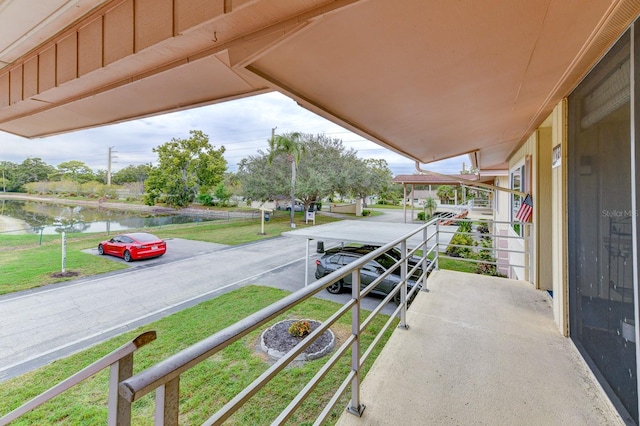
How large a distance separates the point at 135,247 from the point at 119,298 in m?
3.67

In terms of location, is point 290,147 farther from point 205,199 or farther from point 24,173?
point 24,173

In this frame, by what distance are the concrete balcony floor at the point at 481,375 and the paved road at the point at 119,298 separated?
12.2ft

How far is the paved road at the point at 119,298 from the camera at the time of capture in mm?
4457

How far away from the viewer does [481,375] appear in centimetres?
196

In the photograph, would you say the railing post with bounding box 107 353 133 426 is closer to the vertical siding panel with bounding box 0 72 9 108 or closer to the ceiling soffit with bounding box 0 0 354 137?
the ceiling soffit with bounding box 0 0 354 137

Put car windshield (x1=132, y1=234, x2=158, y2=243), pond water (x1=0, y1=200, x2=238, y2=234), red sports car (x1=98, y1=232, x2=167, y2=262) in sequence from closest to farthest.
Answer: red sports car (x1=98, y1=232, x2=167, y2=262)
car windshield (x1=132, y1=234, x2=158, y2=243)
pond water (x1=0, y1=200, x2=238, y2=234)

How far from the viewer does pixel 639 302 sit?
4.33 feet

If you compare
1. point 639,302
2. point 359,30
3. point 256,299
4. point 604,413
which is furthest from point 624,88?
point 256,299

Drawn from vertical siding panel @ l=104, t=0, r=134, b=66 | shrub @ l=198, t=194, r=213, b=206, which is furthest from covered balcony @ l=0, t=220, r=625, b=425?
shrub @ l=198, t=194, r=213, b=206

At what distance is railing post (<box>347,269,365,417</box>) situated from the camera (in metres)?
1.43

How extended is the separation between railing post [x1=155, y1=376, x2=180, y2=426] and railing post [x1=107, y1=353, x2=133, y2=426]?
6cm

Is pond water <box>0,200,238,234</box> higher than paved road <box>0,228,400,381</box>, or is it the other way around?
pond water <box>0,200,238,234</box>

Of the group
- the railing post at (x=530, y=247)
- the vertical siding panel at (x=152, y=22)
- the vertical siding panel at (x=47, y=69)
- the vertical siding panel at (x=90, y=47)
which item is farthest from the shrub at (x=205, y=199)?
the vertical siding panel at (x=152, y=22)

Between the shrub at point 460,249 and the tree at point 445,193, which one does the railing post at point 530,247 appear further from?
the tree at point 445,193
